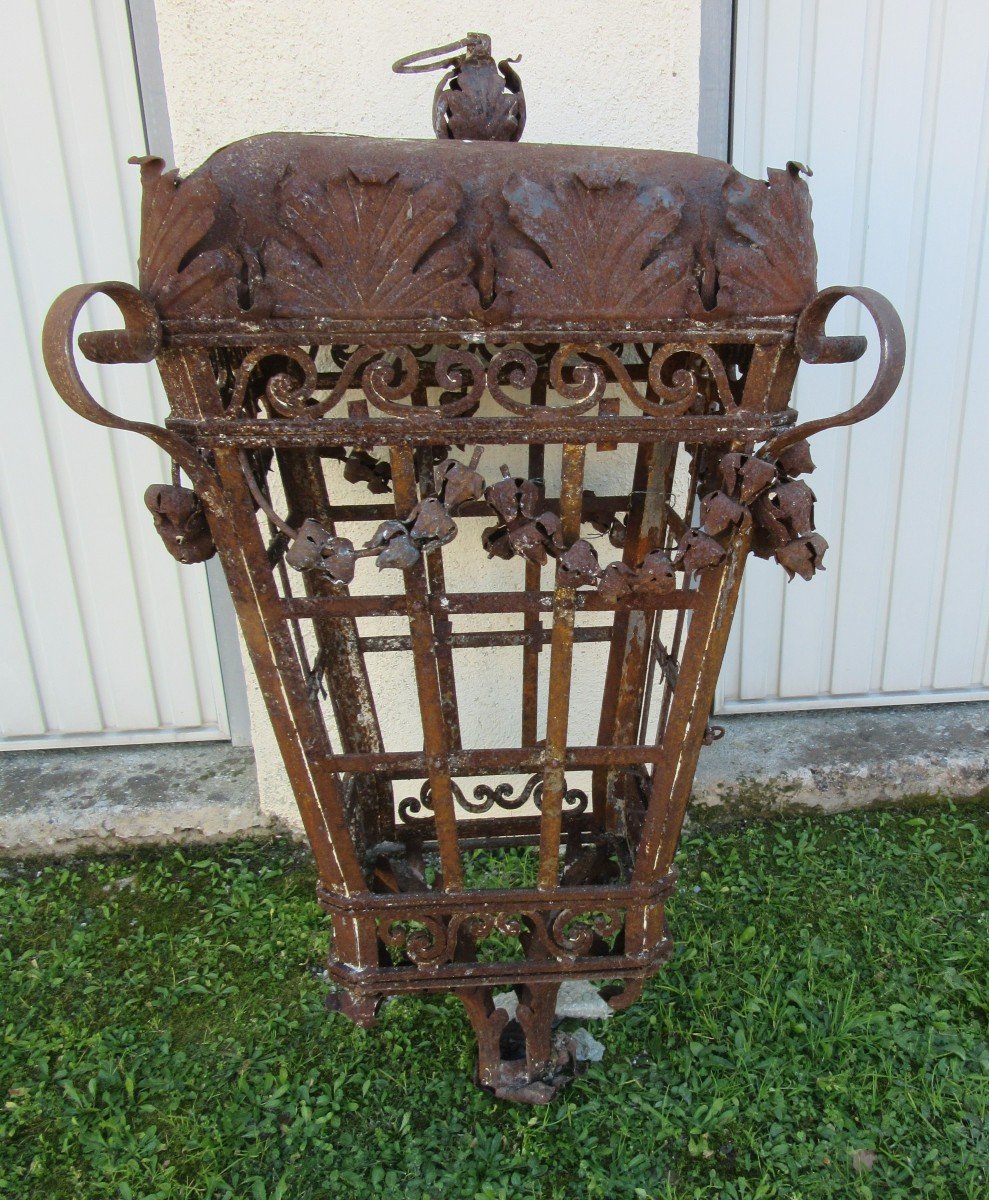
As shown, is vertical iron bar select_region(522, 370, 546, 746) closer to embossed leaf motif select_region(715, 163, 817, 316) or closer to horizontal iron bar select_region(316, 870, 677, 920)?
horizontal iron bar select_region(316, 870, 677, 920)

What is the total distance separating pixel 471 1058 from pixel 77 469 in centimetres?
174

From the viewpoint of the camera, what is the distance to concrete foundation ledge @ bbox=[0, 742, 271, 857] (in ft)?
7.67

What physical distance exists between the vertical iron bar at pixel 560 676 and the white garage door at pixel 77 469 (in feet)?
4.44

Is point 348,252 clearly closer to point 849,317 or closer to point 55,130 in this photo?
point 55,130

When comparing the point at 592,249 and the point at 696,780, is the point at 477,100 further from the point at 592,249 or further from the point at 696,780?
the point at 696,780

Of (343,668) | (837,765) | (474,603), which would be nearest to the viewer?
(474,603)

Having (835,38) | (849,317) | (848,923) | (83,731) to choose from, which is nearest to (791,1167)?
(848,923)

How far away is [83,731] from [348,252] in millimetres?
1967

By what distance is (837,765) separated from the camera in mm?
2465

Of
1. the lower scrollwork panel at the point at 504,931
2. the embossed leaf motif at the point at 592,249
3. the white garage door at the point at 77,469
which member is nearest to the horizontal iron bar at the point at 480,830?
the lower scrollwork panel at the point at 504,931

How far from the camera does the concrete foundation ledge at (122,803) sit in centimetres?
234

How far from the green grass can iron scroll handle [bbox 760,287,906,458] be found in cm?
132

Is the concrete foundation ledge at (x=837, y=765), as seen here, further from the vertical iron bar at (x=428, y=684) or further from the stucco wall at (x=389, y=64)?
the stucco wall at (x=389, y=64)

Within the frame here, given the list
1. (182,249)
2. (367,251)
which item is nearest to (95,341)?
(182,249)
